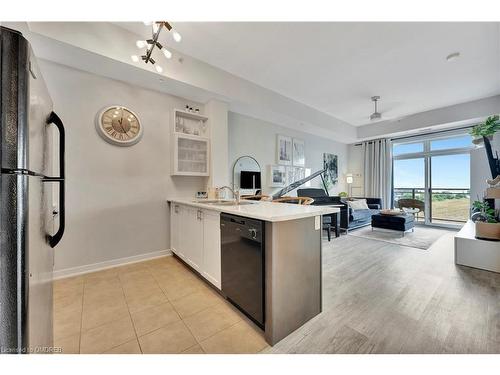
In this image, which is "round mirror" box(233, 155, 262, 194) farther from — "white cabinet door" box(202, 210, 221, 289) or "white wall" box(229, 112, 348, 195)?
"white cabinet door" box(202, 210, 221, 289)

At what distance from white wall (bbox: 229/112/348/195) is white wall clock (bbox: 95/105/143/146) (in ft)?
5.62

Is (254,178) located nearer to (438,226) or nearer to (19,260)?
(19,260)

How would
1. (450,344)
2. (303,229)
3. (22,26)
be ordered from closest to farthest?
(450,344), (303,229), (22,26)

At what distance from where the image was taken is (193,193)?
137 inches

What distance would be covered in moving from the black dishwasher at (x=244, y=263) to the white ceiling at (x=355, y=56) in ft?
7.54

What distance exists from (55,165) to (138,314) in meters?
1.98

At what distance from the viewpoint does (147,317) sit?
1.69 meters

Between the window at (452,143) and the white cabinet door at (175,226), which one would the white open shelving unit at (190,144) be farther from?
the window at (452,143)

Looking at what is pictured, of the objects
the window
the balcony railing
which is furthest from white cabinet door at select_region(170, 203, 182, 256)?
the window

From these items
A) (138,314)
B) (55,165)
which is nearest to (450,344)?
(138,314)

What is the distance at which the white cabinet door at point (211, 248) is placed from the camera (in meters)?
1.91

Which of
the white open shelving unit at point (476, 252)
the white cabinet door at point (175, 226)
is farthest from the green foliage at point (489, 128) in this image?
the white cabinet door at point (175, 226)

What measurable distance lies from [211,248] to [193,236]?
468 mm
